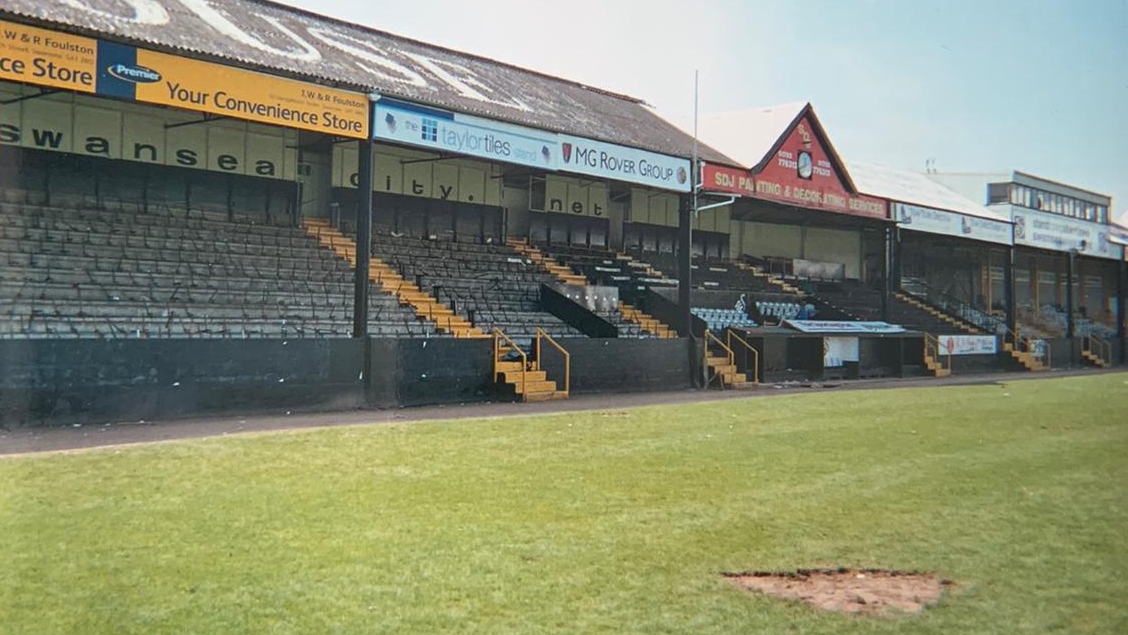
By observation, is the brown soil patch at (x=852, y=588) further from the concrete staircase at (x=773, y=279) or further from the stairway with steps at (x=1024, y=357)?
the stairway with steps at (x=1024, y=357)

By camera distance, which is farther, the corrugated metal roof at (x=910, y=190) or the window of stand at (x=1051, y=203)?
the window of stand at (x=1051, y=203)

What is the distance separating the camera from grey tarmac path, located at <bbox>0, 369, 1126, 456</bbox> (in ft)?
37.4

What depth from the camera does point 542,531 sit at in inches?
268

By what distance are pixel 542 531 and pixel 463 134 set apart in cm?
1335

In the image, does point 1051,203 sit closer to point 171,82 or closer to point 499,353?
point 499,353

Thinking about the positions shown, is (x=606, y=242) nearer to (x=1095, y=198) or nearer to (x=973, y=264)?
(x=973, y=264)

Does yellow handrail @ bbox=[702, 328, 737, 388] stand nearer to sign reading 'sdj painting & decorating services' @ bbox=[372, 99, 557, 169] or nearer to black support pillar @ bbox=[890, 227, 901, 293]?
sign reading 'sdj painting & decorating services' @ bbox=[372, 99, 557, 169]

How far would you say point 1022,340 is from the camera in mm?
39719

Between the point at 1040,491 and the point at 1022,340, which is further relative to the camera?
the point at 1022,340

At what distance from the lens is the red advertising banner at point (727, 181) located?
977 inches

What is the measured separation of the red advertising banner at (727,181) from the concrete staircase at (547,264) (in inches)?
179

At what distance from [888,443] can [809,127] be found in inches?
750

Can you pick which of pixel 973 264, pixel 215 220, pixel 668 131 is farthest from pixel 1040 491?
pixel 973 264

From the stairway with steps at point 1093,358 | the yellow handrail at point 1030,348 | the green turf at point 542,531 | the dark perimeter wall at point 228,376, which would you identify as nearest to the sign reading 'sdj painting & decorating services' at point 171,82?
the dark perimeter wall at point 228,376
